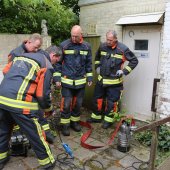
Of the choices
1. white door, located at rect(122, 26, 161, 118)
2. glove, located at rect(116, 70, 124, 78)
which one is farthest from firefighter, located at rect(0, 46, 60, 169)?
white door, located at rect(122, 26, 161, 118)

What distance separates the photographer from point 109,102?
17.9 ft

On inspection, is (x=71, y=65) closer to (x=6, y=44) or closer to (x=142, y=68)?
(x=6, y=44)

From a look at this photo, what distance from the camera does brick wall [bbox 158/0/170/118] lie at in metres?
4.79

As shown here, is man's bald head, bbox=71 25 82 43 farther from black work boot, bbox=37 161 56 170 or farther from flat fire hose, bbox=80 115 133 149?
black work boot, bbox=37 161 56 170

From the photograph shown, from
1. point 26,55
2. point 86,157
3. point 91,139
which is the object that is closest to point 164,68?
point 91,139

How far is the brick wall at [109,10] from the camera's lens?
5450mm

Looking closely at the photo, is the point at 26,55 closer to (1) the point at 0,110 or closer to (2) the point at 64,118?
(1) the point at 0,110

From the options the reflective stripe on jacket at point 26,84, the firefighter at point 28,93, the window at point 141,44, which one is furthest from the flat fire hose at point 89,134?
the window at point 141,44

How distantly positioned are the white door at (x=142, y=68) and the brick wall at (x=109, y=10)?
372mm

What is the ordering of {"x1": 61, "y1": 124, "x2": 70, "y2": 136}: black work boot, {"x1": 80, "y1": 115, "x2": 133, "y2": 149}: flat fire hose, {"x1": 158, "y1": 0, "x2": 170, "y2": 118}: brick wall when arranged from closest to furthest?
{"x1": 80, "y1": 115, "x2": 133, "y2": 149}: flat fire hose < {"x1": 158, "y1": 0, "x2": 170, "y2": 118}: brick wall < {"x1": 61, "y1": 124, "x2": 70, "y2": 136}: black work boot

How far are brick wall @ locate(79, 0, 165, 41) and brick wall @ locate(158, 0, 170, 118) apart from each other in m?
0.62

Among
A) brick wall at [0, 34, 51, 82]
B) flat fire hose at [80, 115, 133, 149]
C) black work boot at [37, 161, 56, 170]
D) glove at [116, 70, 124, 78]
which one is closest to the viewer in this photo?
black work boot at [37, 161, 56, 170]

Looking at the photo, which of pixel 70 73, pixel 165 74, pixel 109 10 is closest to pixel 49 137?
pixel 70 73

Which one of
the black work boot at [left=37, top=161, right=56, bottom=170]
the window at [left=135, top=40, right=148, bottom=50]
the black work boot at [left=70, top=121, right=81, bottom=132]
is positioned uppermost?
the window at [left=135, top=40, right=148, bottom=50]
